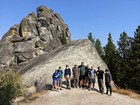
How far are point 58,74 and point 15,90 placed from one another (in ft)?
14.0

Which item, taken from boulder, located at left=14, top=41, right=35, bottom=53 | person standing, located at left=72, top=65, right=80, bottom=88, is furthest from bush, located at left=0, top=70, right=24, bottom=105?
boulder, located at left=14, top=41, right=35, bottom=53

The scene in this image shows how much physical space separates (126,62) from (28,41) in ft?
68.2

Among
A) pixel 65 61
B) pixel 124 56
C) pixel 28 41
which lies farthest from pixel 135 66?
pixel 28 41

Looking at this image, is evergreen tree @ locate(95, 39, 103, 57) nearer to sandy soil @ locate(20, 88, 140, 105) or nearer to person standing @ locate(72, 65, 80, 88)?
person standing @ locate(72, 65, 80, 88)

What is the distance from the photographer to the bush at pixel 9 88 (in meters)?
25.4

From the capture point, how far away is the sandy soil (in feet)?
75.2

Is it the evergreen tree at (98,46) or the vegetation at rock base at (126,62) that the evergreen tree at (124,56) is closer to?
the vegetation at rock base at (126,62)

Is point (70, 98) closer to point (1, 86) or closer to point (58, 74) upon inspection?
point (58, 74)

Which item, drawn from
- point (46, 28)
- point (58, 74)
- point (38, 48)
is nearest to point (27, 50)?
point (38, 48)

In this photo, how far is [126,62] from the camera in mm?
55906

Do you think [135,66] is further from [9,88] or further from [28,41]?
[9,88]

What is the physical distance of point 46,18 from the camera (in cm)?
7912

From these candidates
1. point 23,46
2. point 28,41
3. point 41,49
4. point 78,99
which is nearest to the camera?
point 78,99

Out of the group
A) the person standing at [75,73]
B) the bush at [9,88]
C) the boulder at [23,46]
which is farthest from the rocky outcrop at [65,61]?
the boulder at [23,46]
